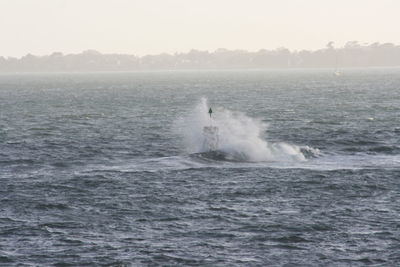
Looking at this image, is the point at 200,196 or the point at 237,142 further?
the point at 237,142

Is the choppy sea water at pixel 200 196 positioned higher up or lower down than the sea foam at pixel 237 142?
lower down

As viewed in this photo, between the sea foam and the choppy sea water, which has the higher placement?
the sea foam

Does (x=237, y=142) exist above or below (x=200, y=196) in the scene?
above

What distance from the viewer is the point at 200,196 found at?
180ft

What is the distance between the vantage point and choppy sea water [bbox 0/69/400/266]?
4144 cm

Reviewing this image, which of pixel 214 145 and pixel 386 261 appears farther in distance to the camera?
pixel 214 145

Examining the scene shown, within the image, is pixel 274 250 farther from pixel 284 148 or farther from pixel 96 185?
pixel 284 148

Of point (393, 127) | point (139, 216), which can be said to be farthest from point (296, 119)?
point (139, 216)

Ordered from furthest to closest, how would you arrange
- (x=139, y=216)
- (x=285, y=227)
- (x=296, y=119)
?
1. (x=296, y=119)
2. (x=139, y=216)
3. (x=285, y=227)

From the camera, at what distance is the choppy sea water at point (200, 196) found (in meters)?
41.4

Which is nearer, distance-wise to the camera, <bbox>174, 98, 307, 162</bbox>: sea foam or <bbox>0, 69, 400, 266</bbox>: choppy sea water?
Result: <bbox>0, 69, 400, 266</bbox>: choppy sea water

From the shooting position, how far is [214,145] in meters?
77.3

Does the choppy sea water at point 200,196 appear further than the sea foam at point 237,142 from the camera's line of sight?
No

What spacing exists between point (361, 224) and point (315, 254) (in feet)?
23.1
